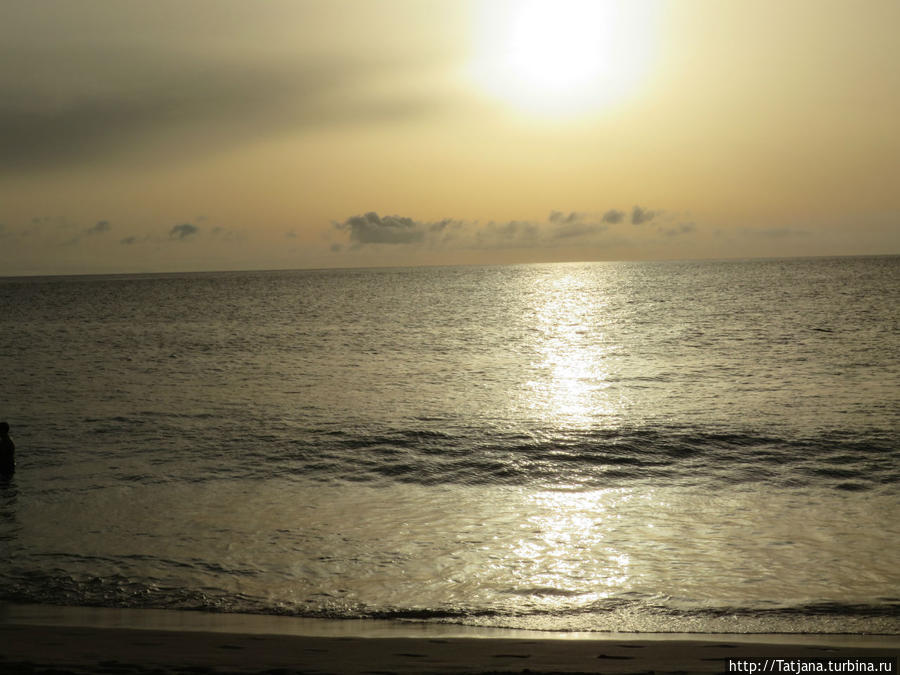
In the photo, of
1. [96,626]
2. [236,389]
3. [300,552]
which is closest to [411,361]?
[236,389]

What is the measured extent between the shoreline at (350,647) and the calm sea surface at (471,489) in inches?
22.0

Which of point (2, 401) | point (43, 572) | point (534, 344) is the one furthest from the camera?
point (534, 344)

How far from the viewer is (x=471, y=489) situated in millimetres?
18828

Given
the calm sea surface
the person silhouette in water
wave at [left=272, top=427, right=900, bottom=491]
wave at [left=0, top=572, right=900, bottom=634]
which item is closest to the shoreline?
A: wave at [left=0, top=572, right=900, bottom=634]

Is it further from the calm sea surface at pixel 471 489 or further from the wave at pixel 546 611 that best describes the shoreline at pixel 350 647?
the calm sea surface at pixel 471 489

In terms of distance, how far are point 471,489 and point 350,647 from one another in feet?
31.6

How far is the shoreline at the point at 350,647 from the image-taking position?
848 cm

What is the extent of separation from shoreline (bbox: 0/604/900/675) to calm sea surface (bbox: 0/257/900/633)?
1.83ft

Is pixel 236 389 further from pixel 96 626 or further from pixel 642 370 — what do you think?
pixel 96 626

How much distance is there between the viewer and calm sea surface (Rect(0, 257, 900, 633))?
459 inches

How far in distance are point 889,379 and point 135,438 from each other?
34.3 m

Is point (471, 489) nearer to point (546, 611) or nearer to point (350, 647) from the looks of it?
point (546, 611)

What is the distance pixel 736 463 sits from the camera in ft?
70.2

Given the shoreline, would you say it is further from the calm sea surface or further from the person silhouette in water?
the person silhouette in water
